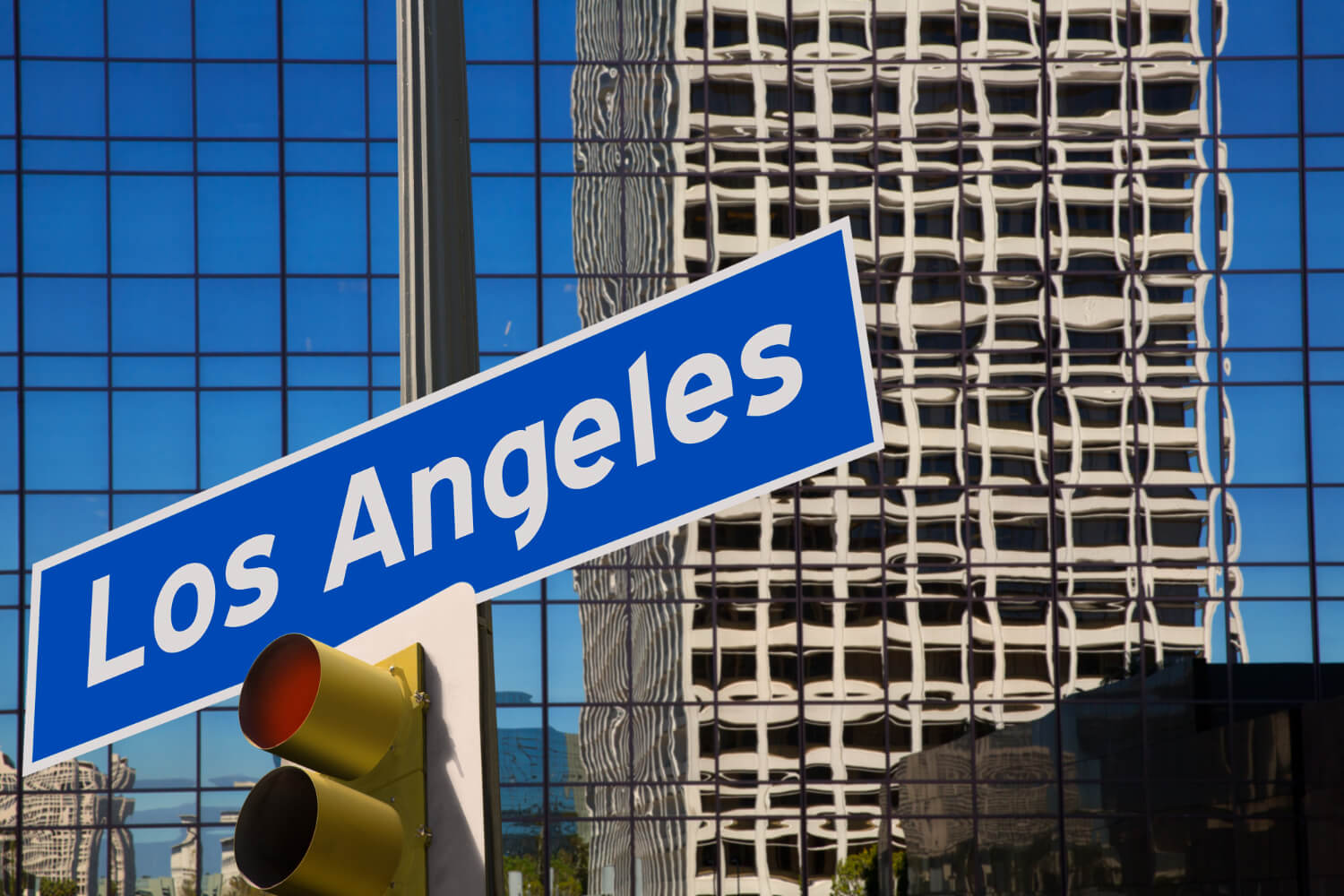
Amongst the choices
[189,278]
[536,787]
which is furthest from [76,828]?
[189,278]

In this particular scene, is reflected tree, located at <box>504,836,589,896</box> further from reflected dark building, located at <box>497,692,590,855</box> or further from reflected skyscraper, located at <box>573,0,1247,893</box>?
reflected skyscraper, located at <box>573,0,1247,893</box>

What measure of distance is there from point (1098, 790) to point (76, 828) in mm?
17610

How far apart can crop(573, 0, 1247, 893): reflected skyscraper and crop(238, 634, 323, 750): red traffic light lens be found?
22987mm

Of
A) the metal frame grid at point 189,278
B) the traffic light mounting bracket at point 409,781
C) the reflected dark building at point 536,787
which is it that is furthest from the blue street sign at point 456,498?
the metal frame grid at point 189,278

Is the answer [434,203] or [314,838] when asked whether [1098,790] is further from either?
[314,838]

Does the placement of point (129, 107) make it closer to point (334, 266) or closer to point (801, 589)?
point (334, 266)

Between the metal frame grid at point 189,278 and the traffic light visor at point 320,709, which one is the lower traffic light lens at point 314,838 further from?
the metal frame grid at point 189,278

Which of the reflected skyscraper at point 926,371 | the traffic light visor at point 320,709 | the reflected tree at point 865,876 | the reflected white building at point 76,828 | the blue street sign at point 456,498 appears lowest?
the reflected tree at point 865,876

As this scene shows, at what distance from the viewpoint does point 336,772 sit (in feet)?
5.46

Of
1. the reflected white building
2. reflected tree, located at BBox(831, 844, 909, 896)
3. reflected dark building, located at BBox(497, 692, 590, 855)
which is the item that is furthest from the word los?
the reflected white building

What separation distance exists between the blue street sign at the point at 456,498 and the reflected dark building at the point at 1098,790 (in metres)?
23.4

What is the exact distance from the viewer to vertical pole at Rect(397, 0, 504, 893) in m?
2.46

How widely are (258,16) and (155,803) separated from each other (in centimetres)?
1386

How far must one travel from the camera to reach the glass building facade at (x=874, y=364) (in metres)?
24.2
